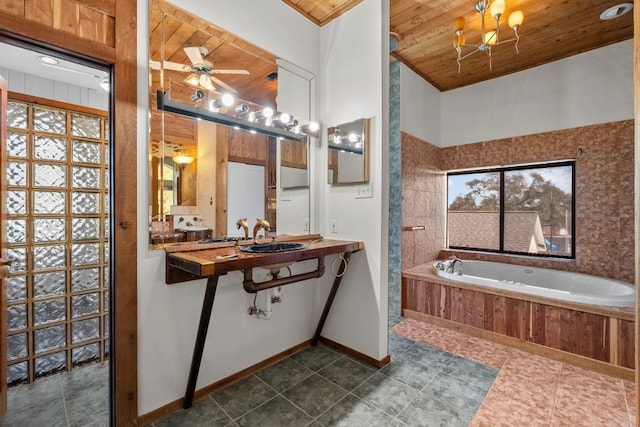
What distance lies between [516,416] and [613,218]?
98.5 inches

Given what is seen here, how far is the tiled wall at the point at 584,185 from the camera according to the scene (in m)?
2.83

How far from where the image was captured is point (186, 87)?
1778mm

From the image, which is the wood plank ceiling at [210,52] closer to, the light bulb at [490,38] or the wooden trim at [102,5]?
the wooden trim at [102,5]

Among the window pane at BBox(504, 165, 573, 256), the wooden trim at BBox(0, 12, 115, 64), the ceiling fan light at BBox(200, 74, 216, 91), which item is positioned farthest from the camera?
the window pane at BBox(504, 165, 573, 256)

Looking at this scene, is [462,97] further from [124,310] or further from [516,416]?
[124,310]

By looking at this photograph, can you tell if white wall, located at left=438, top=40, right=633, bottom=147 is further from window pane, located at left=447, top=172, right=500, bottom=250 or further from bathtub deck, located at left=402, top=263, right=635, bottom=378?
bathtub deck, located at left=402, top=263, right=635, bottom=378

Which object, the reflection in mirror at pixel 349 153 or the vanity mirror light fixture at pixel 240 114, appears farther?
the reflection in mirror at pixel 349 153

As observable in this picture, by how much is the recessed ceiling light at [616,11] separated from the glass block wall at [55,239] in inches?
165

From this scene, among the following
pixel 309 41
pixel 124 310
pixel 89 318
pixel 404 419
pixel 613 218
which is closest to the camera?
pixel 124 310

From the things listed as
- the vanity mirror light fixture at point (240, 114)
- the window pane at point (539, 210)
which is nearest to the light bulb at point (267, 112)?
the vanity mirror light fixture at point (240, 114)

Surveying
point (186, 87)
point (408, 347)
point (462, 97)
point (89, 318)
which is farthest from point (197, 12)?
point (462, 97)

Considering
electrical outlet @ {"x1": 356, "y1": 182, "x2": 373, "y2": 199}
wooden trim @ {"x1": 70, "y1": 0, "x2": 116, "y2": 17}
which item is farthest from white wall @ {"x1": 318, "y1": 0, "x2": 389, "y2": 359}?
wooden trim @ {"x1": 70, "y1": 0, "x2": 116, "y2": 17}

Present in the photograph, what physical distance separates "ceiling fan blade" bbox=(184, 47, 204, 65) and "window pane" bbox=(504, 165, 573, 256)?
3.74 metres

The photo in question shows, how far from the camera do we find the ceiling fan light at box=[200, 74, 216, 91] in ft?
6.14
